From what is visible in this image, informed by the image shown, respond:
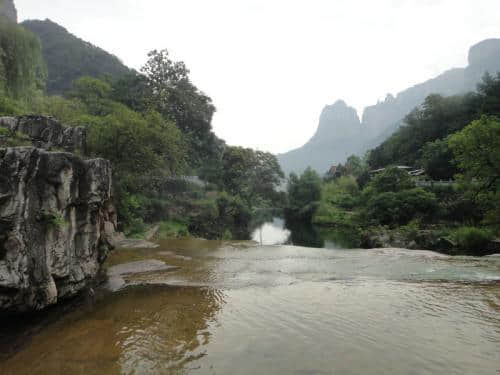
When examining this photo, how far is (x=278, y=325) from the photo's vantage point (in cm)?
745

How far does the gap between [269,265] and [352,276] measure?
12.3ft

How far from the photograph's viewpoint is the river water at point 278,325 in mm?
5742

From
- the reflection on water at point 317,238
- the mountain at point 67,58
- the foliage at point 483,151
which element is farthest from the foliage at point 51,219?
the mountain at point 67,58

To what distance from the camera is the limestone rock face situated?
607 centimetres

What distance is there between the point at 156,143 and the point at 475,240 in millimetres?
23075

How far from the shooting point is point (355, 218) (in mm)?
34656

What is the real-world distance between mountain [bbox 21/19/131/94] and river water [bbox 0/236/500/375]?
218ft

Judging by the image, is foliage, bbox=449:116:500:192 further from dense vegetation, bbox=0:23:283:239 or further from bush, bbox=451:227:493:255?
dense vegetation, bbox=0:23:283:239

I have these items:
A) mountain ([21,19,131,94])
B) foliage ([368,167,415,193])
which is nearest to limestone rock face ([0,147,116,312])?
foliage ([368,167,415,193])

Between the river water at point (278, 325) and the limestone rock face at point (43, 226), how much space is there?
1008 mm

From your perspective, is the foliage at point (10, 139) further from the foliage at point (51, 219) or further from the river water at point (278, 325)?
the river water at point (278, 325)

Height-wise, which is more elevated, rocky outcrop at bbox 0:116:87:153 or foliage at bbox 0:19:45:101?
foliage at bbox 0:19:45:101

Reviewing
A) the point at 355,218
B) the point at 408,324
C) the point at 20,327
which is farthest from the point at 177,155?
the point at 408,324

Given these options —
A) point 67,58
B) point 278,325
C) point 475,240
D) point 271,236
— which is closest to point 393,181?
point 475,240
